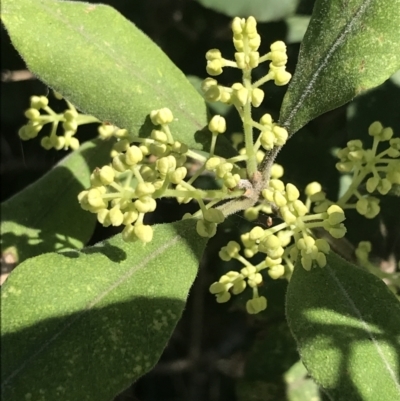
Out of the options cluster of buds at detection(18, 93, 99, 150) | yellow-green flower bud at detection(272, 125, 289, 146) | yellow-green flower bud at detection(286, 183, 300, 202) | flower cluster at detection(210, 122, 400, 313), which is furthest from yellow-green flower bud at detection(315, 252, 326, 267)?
cluster of buds at detection(18, 93, 99, 150)

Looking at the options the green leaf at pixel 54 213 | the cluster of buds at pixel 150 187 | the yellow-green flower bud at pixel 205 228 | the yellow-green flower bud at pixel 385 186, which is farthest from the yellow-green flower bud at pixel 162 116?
the green leaf at pixel 54 213

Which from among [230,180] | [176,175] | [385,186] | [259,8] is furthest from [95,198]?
[259,8]

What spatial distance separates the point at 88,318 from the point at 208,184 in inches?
31.8

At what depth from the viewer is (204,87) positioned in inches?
49.9

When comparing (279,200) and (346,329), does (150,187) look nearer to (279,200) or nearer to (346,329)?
(279,200)

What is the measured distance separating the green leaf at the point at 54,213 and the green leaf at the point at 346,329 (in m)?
0.74

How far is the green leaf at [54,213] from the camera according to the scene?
70.1 inches

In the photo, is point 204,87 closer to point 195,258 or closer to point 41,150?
point 195,258

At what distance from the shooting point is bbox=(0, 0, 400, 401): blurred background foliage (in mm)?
1741

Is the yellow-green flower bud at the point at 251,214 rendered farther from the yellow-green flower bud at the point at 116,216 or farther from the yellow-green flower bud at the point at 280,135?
the yellow-green flower bud at the point at 116,216

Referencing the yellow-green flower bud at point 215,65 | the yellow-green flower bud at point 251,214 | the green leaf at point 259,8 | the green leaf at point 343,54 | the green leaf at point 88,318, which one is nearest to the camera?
the green leaf at point 88,318

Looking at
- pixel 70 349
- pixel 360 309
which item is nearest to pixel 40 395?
pixel 70 349

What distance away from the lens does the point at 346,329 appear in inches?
46.9

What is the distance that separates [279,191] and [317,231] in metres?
0.26
